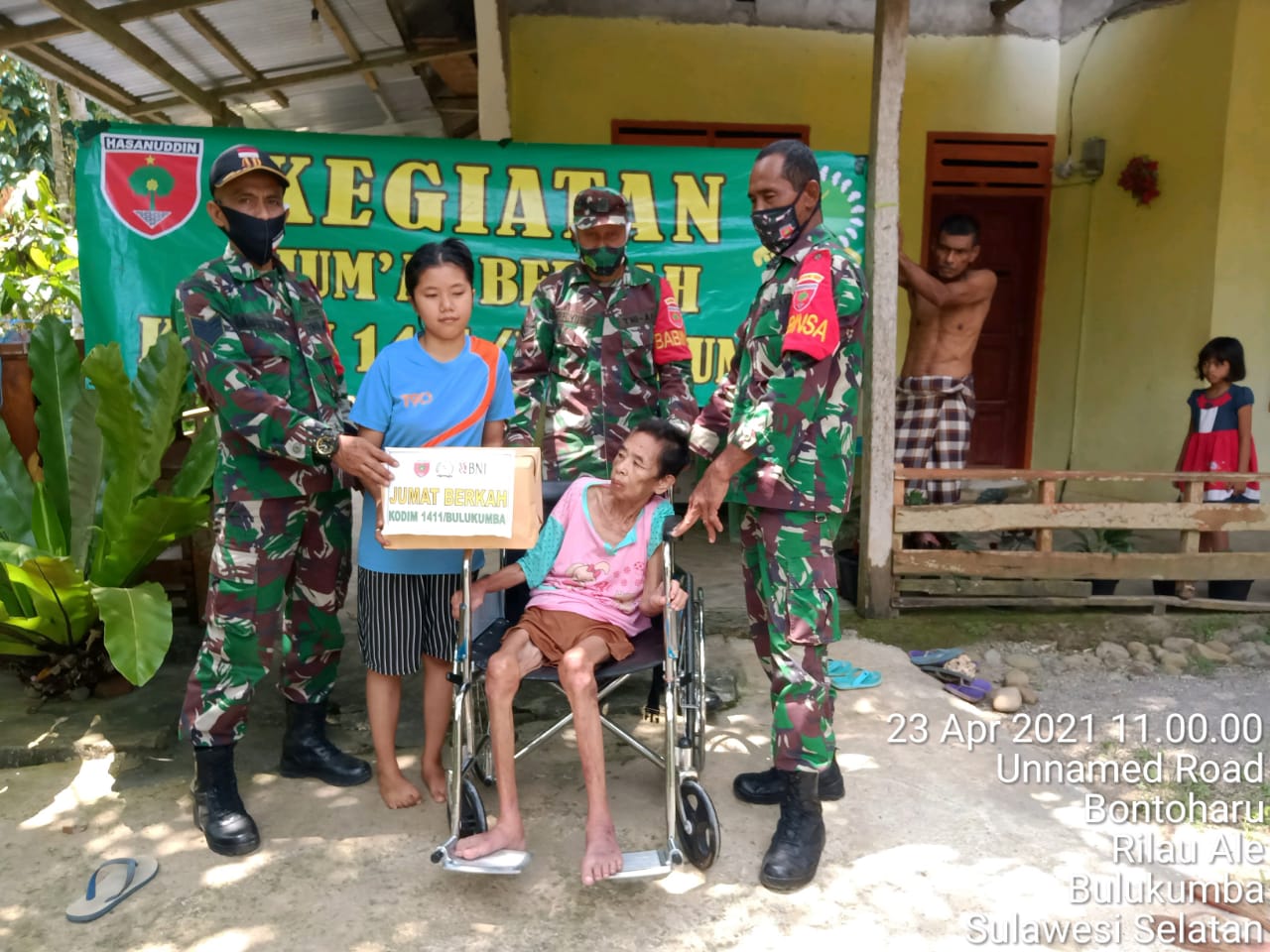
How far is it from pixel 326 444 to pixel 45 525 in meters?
1.85

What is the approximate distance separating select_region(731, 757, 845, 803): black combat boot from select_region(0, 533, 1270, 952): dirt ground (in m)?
0.04

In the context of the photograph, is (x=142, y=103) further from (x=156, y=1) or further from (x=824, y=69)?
(x=824, y=69)

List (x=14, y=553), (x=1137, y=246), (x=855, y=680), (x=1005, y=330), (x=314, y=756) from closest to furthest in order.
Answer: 1. (x=314, y=756)
2. (x=14, y=553)
3. (x=855, y=680)
4. (x=1137, y=246)
5. (x=1005, y=330)

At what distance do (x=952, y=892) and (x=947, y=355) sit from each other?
11.1 ft

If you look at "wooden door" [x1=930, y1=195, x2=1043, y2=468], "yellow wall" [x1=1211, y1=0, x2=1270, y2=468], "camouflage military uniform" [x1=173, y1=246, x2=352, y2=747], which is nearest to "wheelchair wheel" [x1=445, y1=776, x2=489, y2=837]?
"camouflage military uniform" [x1=173, y1=246, x2=352, y2=747]

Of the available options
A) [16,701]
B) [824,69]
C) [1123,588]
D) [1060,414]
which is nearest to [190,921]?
[16,701]

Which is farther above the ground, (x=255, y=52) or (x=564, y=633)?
(x=255, y=52)

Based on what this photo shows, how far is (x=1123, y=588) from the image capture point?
5211mm

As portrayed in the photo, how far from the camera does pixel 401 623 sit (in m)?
2.93

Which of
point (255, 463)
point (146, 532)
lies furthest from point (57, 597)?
point (255, 463)

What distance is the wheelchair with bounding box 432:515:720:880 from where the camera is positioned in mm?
2475

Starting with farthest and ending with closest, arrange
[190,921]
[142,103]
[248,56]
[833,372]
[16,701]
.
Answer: [142,103] < [248,56] < [16,701] < [833,372] < [190,921]

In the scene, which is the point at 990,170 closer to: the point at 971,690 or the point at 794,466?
the point at 971,690

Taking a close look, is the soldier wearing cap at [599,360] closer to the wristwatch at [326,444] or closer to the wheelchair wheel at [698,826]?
the wristwatch at [326,444]
